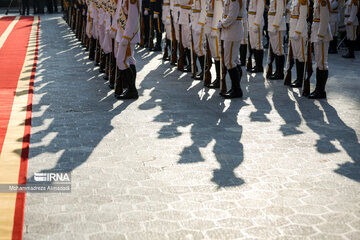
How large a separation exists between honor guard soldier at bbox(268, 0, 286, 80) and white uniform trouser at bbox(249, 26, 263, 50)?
59cm

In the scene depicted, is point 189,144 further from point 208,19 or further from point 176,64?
point 176,64

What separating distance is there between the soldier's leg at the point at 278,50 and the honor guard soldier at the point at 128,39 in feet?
9.87

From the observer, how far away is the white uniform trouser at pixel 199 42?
10027 mm

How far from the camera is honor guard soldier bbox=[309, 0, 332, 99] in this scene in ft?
27.0

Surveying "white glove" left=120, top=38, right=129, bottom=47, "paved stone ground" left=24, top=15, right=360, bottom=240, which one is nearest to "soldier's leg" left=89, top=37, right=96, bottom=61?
"paved stone ground" left=24, top=15, right=360, bottom=240

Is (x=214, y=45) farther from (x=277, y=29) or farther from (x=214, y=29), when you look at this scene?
(x=277, y=29)

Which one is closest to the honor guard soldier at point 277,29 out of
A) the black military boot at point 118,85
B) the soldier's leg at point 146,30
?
the black military boot at point 118,85

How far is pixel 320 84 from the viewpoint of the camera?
8.67 m

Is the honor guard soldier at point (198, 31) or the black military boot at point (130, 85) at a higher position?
the honor guard soldier at point (198, 31)

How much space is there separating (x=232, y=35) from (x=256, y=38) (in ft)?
8.65

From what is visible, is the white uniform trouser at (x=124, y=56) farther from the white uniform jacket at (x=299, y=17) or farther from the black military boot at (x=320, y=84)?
the black military boot at (x=320, y=84)

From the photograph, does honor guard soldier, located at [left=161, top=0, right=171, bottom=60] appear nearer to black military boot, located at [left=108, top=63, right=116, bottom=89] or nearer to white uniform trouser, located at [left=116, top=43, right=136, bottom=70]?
black military boot, located at [left=108, top=63, right=116, bottom=89]

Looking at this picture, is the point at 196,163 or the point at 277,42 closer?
the point at 196,163

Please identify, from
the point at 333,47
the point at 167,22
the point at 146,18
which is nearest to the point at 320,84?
the point at 167,22
